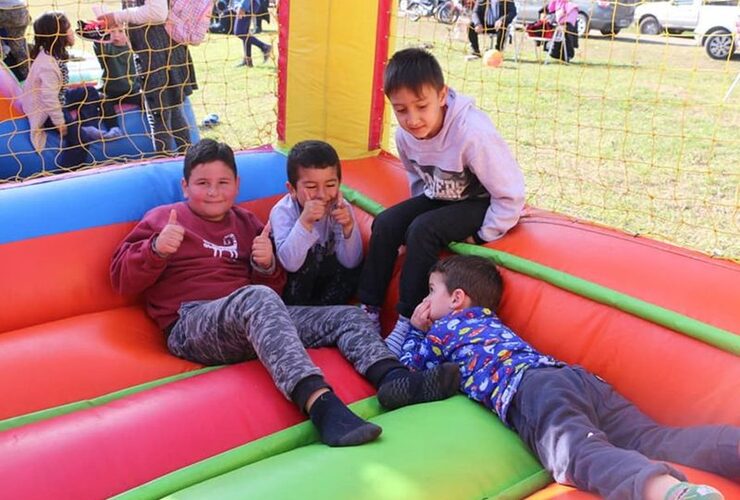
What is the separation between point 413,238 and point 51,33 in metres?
2.75

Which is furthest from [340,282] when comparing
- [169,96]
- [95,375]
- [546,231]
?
[169,96]

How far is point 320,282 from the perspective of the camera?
2492mm

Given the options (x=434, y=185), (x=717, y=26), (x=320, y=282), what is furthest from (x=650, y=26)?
(x=320, y=282)

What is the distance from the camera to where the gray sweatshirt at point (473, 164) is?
2.19 m

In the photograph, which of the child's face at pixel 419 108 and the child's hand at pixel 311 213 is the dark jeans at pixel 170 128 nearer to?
the child's hand at pixel 311 213

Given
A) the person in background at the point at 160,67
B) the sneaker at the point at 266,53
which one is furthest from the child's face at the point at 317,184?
the sneaker at the point at 266,53

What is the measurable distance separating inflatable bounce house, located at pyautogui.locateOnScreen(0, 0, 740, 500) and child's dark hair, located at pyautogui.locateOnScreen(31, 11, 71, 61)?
165 centimetres

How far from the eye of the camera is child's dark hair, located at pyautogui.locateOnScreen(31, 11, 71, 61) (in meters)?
3.81

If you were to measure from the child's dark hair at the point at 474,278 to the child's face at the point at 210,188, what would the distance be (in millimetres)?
727

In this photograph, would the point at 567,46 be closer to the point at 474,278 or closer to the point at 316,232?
the point at 316,232

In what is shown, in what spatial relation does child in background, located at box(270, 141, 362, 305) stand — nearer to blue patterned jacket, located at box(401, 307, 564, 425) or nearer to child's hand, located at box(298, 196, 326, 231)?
child's hand, located at box(298, 196, 326, 231)

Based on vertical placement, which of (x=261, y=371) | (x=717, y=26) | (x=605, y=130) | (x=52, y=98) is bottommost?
(x=261, y=371)

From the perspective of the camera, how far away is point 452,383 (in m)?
1.87

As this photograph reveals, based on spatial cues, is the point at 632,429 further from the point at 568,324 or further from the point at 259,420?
the point at 259,420
